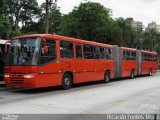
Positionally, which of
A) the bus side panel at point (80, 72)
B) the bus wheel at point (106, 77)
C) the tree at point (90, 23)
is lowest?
the bus wheel at point (106, 77)

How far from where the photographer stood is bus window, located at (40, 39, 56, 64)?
Answer: 16531 mm

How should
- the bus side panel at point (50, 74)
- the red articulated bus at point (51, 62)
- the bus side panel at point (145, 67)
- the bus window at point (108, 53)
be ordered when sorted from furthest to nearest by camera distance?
the bus side panel at point (145, 67) → the bus window at point (108, 53) → the bus side panel at point (50, 74) → the red articulated bus at point (51, 62)

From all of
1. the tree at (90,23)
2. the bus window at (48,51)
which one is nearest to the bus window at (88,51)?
the bus window at (48,51)

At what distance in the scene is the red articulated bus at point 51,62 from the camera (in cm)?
1616

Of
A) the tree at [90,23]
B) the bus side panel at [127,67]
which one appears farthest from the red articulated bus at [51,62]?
the tree at [90,23]

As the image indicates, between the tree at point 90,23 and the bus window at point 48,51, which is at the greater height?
the tree at point 90,23

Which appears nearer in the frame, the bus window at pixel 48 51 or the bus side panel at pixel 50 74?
the bus side panel at pixel 50 74

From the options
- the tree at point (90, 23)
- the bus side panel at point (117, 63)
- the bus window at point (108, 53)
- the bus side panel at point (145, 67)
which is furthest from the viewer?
the tree at point (90, 23)

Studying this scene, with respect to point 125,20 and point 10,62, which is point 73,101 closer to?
point 10,62

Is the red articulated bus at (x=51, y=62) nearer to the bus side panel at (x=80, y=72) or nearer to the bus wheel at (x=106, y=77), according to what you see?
the bus side panel at (x=80, y=72)

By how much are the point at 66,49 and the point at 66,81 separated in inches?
67.3

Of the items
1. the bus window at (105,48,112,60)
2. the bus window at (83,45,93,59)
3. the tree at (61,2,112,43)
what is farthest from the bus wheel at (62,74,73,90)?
the tree at (61,2,112,43)

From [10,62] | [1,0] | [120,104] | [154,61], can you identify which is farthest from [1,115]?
[154,61]

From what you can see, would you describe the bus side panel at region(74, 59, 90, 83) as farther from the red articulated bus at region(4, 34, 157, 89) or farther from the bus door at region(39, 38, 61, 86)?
the bus door at region(39, 38, 61, 86)
